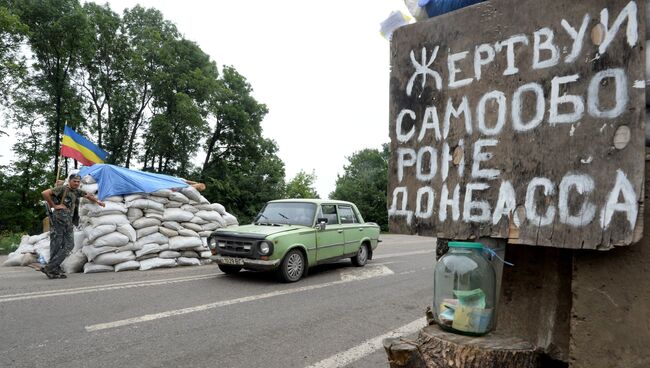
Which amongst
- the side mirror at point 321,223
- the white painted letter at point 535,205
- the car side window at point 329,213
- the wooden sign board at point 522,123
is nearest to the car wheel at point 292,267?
the side mirror at point 321,223

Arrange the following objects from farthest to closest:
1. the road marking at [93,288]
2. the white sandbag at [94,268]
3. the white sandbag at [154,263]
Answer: the white sandbag at [154,263] < the white sandbag at [94,268] < the road marking at [93,288]

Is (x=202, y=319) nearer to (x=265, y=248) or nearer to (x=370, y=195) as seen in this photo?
(x=265, y=248)

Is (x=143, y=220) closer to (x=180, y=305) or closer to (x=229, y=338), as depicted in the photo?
(x=180, y=305)

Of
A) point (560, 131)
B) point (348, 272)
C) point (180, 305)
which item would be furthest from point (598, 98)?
point (348, 272)

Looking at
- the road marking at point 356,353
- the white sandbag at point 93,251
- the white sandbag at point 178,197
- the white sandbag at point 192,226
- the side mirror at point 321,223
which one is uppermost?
the white sandbag at point 178,197

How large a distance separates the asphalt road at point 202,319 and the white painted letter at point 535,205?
1.03 meters

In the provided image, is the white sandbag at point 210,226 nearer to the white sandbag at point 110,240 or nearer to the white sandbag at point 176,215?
the white sandbag at point 176,215

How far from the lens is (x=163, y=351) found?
3.78 metres

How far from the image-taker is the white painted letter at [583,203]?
1.33 m

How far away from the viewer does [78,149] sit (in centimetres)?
1114

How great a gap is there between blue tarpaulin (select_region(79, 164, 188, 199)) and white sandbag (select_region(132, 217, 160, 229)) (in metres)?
0.68

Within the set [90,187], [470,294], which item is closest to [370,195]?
[90,187]

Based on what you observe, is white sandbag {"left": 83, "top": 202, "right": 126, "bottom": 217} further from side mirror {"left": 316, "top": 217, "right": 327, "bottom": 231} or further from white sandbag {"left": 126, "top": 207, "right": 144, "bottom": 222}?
side mirror {"left": 316, "top": 217, "right": 327, "bottom": 231}

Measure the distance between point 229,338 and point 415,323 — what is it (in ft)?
7.40
